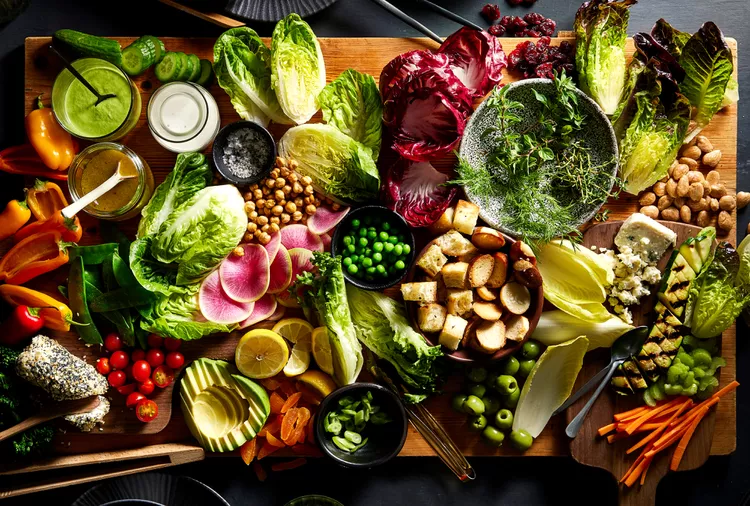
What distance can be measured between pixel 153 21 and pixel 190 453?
2579 millimetres

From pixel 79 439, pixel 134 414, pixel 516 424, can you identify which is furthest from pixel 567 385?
pixel 79 439

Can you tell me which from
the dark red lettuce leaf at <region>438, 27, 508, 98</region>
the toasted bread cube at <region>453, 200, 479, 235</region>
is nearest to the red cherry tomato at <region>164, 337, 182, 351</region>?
the toasted bread cube at <region>453, 200, 479, 235</region>

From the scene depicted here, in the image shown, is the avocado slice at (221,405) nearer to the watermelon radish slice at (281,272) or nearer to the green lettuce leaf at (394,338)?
the watermelon radish slice at (281,272)

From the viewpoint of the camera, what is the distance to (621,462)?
144 inches

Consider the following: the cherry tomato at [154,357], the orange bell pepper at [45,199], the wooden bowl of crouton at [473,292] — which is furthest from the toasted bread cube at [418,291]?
the orange bell pepper at [45,199]

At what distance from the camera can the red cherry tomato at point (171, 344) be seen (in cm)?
364

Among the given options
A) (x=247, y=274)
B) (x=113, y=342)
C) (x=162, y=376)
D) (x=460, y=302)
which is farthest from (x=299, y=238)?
(x=113, y=342)

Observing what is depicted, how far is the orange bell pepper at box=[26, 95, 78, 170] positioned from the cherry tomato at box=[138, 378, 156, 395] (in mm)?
1314

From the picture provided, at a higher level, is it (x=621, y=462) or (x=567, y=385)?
(x=567, y=385)

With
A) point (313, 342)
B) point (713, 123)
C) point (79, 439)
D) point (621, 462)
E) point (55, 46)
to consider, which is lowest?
point (79, 439)

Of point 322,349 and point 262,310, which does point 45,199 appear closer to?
point 262,310

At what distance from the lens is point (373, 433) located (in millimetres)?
3572

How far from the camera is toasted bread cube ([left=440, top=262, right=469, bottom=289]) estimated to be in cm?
340

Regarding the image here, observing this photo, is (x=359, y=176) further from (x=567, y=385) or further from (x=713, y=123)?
(x=713, y=123)
